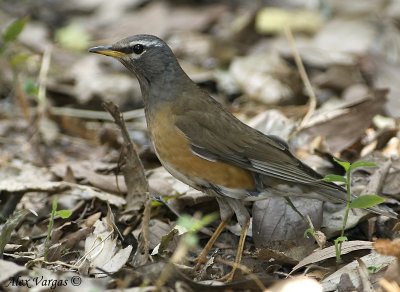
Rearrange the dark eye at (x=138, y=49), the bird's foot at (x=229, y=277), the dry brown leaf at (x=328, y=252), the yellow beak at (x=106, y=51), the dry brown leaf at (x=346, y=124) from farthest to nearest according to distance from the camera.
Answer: the dry brown leaf at (x=346, y=124) → the dark eye at (x=138, y=49) → the yellow beak at (x=106, y=51) → the dry brown leaf at (x=328, y=252) → the bird's foot at (x=229, y=277)

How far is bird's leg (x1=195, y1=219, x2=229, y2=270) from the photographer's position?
5.54 meters

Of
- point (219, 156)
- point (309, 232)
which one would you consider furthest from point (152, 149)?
point (309, 232)

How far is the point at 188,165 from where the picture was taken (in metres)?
5.79

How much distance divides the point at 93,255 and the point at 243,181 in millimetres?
1254

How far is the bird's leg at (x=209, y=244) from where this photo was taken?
554 cm

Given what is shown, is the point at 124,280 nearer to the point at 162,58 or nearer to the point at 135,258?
the point at 135,258

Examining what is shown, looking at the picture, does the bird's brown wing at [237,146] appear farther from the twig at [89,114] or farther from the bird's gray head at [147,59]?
the twig at [89,114]

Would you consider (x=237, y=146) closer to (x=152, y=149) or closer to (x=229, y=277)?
(x=229, y=277)

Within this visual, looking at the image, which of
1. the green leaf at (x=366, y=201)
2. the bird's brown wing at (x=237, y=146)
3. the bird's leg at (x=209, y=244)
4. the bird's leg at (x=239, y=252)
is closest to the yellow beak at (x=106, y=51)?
the bird's brown wing at (x=237, y=146)

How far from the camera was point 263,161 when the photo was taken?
592 centimetres

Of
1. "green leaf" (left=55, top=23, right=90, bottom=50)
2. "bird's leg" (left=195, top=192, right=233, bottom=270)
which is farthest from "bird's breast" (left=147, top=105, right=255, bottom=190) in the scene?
"green leaf" (left=55, top=23, right=90, bottom=50)

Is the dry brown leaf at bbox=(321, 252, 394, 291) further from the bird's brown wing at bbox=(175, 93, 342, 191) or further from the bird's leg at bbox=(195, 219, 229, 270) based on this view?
the bird's leg at bbox=(195, 219, 229, 270)

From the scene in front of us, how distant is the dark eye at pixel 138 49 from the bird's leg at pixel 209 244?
1552 millimetres
